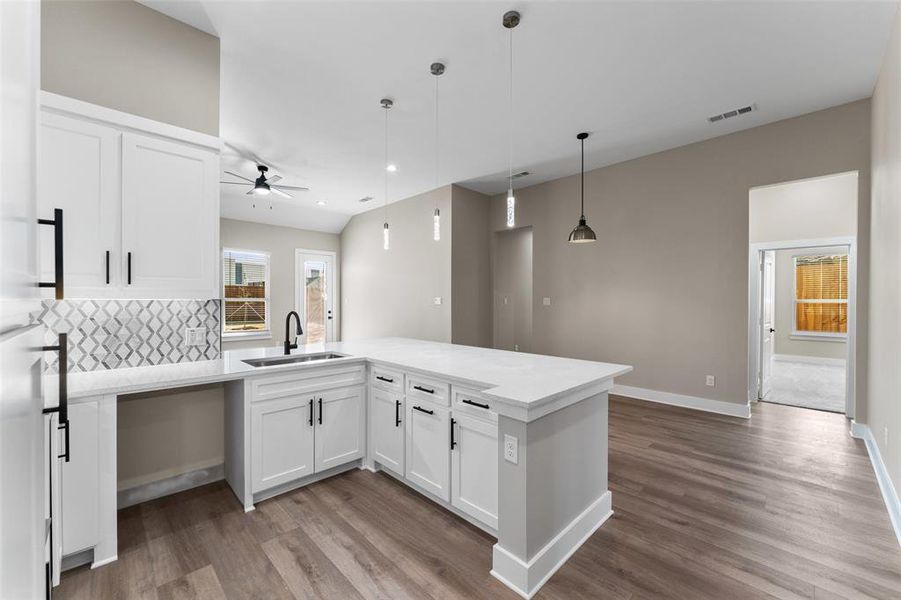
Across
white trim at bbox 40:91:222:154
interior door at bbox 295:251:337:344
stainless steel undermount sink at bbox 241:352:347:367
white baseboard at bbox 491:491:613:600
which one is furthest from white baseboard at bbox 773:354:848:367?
white trim at bbox 40:91:222:154

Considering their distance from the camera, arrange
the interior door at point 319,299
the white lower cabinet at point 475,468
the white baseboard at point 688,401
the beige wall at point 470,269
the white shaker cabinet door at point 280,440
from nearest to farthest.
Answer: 1. the white lower cabinet at point 475,468
2. the white shaker cabinet door at point 280,440
3. the white baseboard at point 688,401
4. the beige wall at point 470,269
5. the interior door at point 319,299

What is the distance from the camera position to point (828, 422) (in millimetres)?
4004

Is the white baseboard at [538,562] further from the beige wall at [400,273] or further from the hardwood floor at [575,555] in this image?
the beige wall at [400,273]

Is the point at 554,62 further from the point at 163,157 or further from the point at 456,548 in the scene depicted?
the point at 456,548

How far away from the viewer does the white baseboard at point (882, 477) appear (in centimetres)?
218

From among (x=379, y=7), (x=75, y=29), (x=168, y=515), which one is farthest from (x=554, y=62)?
(x=168, y=515)

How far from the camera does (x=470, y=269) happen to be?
19.6ft

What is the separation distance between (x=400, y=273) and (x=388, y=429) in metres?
4.14

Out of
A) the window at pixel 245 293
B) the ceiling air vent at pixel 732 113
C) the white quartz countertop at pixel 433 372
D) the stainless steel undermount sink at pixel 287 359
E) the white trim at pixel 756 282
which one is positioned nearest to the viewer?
the white quartz countertop at pixel 433 372

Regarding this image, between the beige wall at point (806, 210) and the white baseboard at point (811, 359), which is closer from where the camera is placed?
the beige wall at point (806, 210)

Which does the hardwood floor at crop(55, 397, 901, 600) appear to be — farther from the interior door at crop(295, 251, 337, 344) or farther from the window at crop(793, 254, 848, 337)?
the window at crop(793, 254, 848, 337)

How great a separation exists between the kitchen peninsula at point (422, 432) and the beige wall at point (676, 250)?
2.67 meters

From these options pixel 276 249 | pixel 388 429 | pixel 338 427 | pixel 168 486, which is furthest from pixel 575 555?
pixel 276 249

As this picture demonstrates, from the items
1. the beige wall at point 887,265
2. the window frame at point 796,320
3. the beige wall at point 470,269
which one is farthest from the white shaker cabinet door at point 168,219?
the window frame at point 796,320
